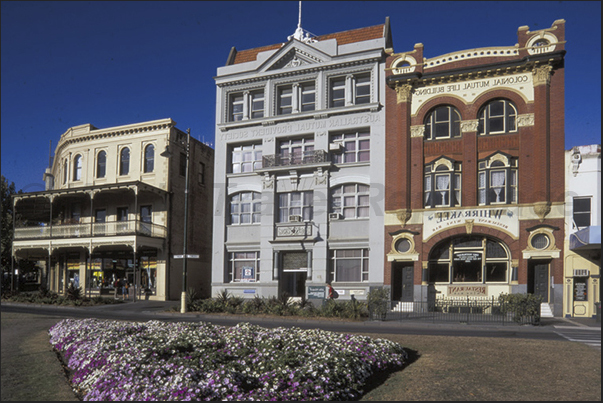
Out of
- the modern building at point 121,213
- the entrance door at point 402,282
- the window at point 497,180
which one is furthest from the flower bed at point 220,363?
the modern building at point 121,213

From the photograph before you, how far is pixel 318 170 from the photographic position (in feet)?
109

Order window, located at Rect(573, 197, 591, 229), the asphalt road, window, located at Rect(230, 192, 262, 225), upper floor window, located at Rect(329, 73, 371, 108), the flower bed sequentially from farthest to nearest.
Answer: window, located at Rect(230, 192, 262, 225) → upper floor window, located at Rect(329, 73, 371, 108) → window, located at Rect(573, 197, 591, 229) → the asphalt road → the flower bed

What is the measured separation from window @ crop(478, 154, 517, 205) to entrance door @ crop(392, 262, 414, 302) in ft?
18.2

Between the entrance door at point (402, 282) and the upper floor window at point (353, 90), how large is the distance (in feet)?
33.2

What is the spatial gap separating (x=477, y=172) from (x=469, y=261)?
487 centimetres

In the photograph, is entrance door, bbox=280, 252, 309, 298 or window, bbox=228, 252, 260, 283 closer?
entrance door, bbox=280, 252, 309, 298

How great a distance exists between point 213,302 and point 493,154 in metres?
16.9

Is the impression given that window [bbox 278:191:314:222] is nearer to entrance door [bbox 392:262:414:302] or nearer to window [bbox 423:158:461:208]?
entrance door [bbox 392:262:414:302]

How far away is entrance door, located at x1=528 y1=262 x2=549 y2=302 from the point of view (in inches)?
1125

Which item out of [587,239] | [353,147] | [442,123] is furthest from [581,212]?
[353,147]

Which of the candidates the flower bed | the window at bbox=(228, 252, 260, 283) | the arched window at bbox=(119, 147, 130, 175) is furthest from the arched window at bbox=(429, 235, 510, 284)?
the arched window at bbox=(119, 147, 130, 175)

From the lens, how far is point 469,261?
29875mm

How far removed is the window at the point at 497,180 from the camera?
2914 centimetres

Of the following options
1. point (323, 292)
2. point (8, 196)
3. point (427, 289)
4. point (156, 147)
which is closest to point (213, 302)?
point (323, 292)
